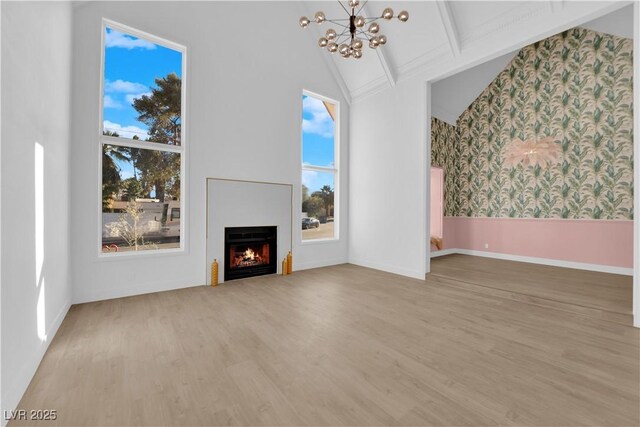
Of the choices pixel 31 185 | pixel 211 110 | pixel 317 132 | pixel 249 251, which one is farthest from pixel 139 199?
pixel 317 132

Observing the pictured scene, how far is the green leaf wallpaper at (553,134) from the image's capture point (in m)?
5.23

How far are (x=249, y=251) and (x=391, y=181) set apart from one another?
2.89m

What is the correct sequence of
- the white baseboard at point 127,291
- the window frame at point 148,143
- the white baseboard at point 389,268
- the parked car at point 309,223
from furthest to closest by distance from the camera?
the parked car at point 309,223
the white baseboard at point 389,268
the window frame at point 148,143
the white baseboard at point 127,291

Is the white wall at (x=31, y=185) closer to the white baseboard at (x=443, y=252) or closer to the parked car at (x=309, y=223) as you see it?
the parked car at (x=309, y=223)

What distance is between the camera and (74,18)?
3424 millimetres

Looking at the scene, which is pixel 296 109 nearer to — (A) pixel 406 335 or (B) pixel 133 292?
(B) pixel 133 292

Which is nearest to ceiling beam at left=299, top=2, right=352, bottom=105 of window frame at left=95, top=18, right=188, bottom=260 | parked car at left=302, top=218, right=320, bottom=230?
window frame at left=95, top=18, right=188, bottom=260

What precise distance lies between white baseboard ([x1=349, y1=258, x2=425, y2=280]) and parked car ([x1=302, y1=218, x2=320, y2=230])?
3.74 feet

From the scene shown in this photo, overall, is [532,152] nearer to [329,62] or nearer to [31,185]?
[329,62]

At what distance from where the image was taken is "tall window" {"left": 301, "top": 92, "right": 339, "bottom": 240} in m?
5.66

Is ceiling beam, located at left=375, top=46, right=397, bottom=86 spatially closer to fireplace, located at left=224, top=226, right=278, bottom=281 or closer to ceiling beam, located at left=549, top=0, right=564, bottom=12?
ceiling beam, located at left=549, top=0, right=564, bottom=12

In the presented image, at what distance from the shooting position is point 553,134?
5953 mm

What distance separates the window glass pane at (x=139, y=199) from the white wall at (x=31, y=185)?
0.71m

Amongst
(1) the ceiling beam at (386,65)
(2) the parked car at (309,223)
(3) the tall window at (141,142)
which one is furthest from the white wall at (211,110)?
(1) the ceiling beam at (386,65)
